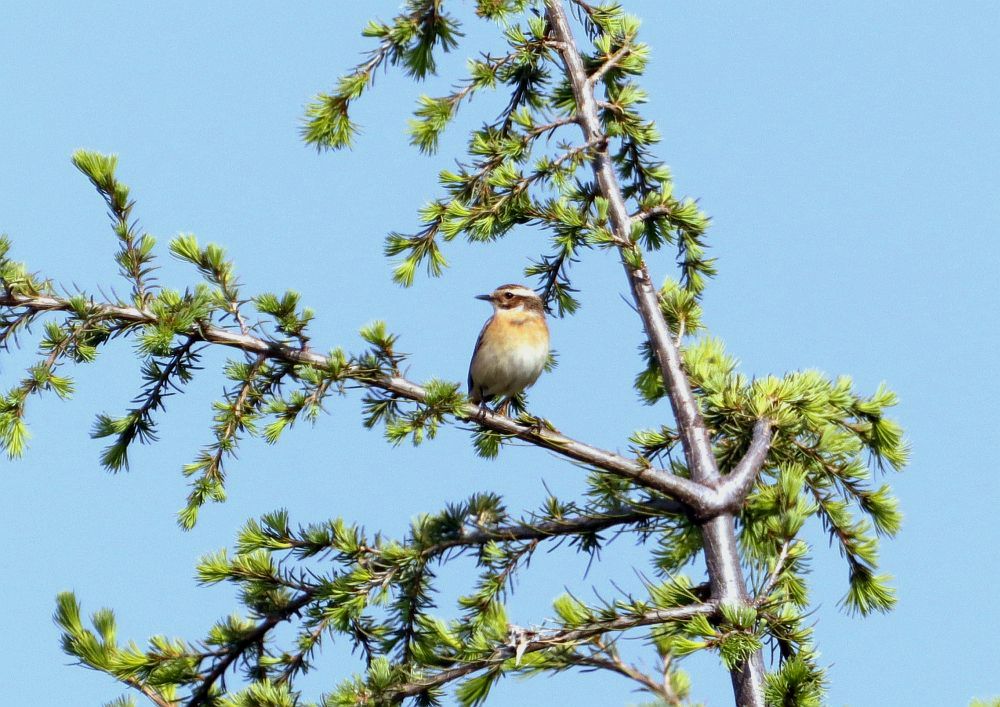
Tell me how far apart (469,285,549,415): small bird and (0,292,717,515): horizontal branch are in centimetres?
221

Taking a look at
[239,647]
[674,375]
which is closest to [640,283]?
[674,375]

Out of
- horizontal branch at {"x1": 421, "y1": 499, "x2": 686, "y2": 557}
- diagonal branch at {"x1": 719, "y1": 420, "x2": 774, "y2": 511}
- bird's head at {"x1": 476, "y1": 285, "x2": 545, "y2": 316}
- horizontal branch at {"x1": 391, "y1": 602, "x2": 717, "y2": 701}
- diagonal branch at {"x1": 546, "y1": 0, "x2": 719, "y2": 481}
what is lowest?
horizontal branch at {"x1": 391, "y1": 602, "x2": 717, "y2": 701}

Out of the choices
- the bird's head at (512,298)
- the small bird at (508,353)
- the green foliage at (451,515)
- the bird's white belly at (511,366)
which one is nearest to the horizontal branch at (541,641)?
the green foliage at (451,515)

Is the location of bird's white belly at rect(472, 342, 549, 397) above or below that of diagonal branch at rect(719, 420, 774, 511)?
above

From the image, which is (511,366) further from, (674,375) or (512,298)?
(674,375)

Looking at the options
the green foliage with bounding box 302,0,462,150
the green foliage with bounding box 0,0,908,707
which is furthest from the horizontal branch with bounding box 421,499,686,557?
the green foliage with bounding box 302,0,462,150

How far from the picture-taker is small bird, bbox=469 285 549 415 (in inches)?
315

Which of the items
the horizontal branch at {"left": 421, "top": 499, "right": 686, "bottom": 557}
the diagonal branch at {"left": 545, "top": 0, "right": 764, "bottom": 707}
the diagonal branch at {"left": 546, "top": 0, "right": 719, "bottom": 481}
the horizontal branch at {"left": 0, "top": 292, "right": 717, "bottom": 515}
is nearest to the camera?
the diagonal branch at {"left": 545, "top": 0, "right": 764, "bottom": 707}

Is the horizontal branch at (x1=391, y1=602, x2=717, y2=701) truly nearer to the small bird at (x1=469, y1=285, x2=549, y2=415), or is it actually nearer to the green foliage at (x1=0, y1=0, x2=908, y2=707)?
the green foliage at (x1=0, y1=0, x2=908, y2=707)

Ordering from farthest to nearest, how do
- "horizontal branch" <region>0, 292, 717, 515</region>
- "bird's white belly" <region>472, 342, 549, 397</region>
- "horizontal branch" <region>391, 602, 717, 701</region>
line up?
"bird's white belly" <region>472, 342, 549, 397</region>, "horizontal branch" <region>0, 292, 717, 515</region>, "horizontal branch" <region>391, 602, 717, 701</region>

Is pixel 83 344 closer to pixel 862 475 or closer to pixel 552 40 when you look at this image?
pixel 552 40

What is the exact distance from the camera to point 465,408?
5.19 m

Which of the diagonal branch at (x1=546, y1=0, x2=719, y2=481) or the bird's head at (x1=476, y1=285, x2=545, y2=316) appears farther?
the bird's head at (x1=476, y1=285, x2=545, y2=316)

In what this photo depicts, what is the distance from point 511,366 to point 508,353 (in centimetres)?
9
